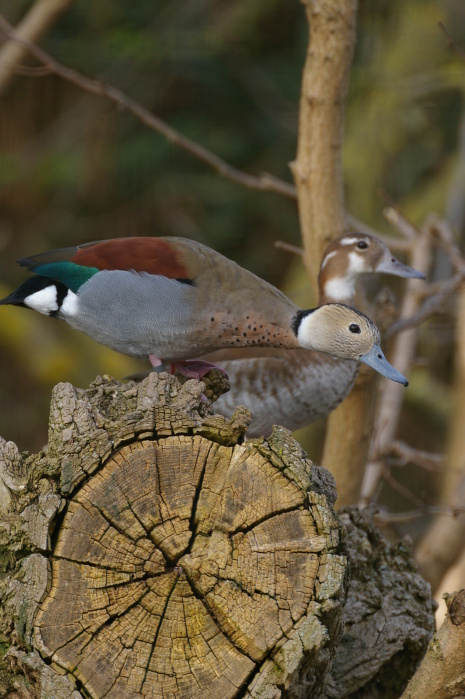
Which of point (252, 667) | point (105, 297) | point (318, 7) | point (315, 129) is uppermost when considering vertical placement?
point (318, 7)

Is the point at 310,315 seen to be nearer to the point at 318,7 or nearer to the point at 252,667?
the point at 318,7

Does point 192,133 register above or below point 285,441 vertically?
above

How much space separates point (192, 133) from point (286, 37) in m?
1.28

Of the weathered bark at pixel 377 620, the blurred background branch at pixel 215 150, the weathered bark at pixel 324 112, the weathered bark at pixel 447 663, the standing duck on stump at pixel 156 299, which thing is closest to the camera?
the weathered bark at pixel 447 663

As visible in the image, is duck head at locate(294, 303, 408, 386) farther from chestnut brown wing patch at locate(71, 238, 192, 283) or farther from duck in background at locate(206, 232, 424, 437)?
duck in background at locate(206, 232, 424, 437)

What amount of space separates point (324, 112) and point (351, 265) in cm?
81

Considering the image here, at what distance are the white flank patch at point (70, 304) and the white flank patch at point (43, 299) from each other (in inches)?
1.3

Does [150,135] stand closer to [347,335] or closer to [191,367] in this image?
[191,367]

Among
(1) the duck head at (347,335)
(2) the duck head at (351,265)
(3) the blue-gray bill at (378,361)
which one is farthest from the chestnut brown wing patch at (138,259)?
(2) the duck head at (351,265)

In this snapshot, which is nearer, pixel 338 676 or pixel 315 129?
pixel 338 676

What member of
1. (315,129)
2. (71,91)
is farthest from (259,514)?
(71,91)

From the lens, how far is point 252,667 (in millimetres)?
1918

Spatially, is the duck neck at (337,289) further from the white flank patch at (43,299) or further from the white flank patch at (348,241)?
the white flank patch at (43,299)

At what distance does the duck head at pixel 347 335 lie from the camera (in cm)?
298
